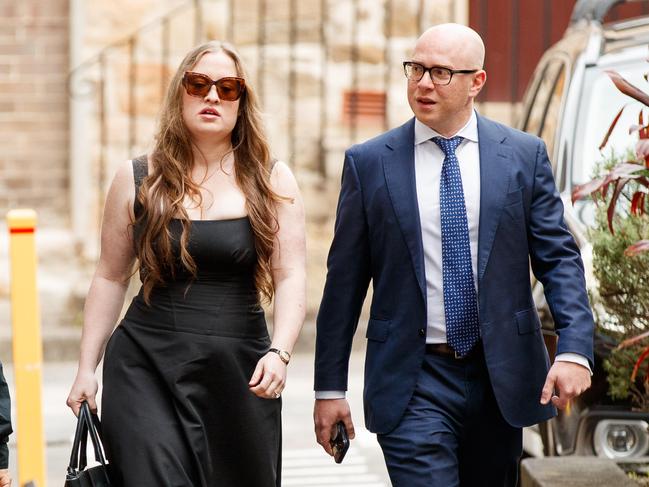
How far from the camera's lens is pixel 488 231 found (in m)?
4.75

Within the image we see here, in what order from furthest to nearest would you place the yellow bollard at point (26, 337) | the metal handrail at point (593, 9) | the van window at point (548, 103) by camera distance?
the metal handrail at point (593, 9) < the van window at point (548, 103) < the yellow bollard at point (26, 337)

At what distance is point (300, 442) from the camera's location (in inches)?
337

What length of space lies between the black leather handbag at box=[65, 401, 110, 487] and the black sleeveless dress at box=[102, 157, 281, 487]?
5 centimetres

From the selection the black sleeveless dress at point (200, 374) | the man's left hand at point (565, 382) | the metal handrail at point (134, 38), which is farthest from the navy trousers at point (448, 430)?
the metal handrail at point (134, 38)

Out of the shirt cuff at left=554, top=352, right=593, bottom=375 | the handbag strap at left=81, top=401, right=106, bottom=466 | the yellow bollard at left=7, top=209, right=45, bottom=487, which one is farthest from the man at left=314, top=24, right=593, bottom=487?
the yellow bollard at left=7, top=209, right=45, bottom=487

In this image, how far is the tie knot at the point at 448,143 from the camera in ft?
15.9

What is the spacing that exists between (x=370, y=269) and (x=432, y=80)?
0.65 meters

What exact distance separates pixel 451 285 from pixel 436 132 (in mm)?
504

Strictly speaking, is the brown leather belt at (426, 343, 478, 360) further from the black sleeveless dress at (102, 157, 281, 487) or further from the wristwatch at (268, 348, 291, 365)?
the black sleeveless dress at (102, 157, 281, 487)

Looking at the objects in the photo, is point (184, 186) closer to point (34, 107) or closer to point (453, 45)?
point (453, 45)

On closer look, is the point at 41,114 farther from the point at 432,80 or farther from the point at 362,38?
the point at 432,80

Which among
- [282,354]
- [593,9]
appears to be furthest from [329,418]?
[593,9]

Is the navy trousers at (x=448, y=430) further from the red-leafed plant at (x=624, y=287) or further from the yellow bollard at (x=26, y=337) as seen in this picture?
the yellow bollard at (x=26, y=337)

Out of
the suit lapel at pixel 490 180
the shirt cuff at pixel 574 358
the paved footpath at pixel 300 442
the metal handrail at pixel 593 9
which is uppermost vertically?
the metal handrail at pixel 593 9
